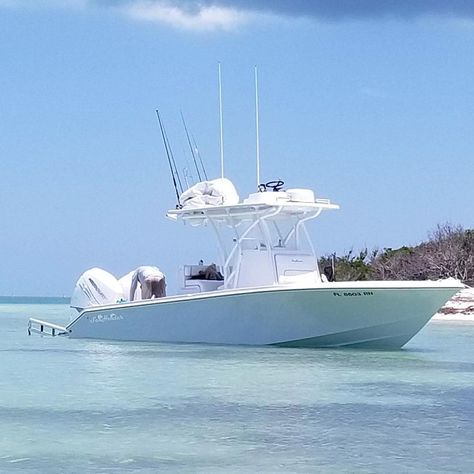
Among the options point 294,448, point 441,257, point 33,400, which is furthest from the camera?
point 441,257

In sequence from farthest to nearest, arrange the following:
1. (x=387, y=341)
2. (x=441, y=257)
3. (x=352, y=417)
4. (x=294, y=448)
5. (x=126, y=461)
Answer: (x=441, y=257) < (x=387, y=341) < (x=352, y=417) < (x=294, y=448) < (x=126, y=461)

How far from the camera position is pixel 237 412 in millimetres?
10891

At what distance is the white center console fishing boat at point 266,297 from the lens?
60.2ft

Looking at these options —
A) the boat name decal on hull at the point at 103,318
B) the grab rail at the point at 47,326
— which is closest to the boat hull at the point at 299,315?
the boat name decal on hull at the point at 103,318

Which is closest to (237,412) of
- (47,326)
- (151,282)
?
(151,282)

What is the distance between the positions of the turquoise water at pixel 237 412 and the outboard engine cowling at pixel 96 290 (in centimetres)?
422

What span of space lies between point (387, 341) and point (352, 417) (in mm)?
8828

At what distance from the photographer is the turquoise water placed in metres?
8.09

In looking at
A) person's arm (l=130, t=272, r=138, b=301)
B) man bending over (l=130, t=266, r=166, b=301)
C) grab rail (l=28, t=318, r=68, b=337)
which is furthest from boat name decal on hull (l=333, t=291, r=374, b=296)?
grab rail (l=28, t=318, r=68, b=337)

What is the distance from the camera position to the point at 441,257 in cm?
5094

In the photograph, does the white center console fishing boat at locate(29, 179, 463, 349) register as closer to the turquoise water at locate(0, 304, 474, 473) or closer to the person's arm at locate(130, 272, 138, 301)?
the turquoise water at locate(0, 304, 474, 473)

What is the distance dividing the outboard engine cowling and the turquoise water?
166 inches

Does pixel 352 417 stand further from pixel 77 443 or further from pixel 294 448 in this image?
pixel 77 443

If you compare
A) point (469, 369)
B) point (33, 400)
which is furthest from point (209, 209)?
point (33, 400)
